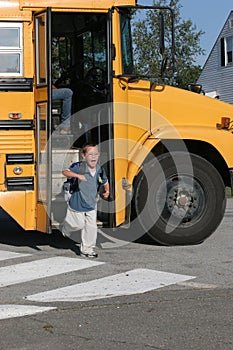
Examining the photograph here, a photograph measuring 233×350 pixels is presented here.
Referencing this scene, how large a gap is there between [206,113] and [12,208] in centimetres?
259

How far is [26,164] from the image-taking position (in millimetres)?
8555

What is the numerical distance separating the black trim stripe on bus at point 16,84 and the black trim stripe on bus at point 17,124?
→ 340 millimetres

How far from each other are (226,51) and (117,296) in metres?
32.5

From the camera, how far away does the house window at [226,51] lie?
37.6 meters

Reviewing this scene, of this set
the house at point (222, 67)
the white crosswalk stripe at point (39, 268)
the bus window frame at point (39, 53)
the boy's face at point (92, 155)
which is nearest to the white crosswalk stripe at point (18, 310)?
the white crosswalk stripe at point (39, 268)

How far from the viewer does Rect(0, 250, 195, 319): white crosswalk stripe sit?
21.4 ft

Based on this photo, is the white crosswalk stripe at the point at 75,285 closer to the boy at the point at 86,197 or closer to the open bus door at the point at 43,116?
the boy at the point at 86,197

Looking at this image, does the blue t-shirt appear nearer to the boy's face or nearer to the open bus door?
the boy's face

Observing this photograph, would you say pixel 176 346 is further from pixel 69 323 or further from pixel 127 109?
pixel 127 109

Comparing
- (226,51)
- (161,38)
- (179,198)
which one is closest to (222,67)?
(226,51)

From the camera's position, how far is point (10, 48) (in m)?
8.41

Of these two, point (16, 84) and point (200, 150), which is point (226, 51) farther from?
point (16, 84)

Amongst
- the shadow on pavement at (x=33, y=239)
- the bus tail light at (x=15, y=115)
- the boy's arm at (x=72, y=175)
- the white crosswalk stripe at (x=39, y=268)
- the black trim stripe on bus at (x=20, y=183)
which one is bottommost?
the shadow on pavement at (x=33, y=239)

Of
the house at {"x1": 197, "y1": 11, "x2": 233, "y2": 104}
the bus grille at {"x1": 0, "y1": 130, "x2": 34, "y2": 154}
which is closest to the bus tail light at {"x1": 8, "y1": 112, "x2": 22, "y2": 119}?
the bus grille at {"x1": 0, "y1": 130, "x2": 34, "y2": 154}
